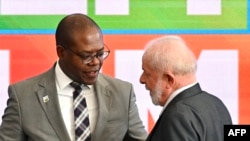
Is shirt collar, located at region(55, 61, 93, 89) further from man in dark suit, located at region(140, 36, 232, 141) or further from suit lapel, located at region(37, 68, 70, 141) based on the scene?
man in dark suit, located at region(140, 36, 232, 141)

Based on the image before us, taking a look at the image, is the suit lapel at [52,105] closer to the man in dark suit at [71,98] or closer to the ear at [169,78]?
the man in dark suit at [71,98]

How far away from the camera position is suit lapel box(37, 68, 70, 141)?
2.24m

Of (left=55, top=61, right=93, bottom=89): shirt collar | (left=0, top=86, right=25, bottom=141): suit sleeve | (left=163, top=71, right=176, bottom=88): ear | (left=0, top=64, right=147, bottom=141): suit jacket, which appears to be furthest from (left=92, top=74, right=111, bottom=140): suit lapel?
(left=163, top=71, right=176, bottom=88): ear

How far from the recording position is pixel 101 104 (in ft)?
7.49

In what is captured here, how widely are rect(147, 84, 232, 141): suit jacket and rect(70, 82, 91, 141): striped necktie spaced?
358 mm

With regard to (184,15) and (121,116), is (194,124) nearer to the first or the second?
(121,116)

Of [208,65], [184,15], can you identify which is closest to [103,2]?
[184,15]

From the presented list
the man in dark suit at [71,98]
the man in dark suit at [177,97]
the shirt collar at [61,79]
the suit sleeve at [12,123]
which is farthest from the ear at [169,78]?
the suit sleeve at [12,123]

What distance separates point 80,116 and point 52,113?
0.10 metres

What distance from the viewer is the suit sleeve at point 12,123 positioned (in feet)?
7.19

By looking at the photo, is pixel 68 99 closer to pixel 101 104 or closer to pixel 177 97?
pixel 101 104

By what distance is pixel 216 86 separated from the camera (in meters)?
3.27

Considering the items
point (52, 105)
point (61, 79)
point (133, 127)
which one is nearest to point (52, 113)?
point (52, 105)

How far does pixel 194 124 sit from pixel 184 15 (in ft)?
4.72
